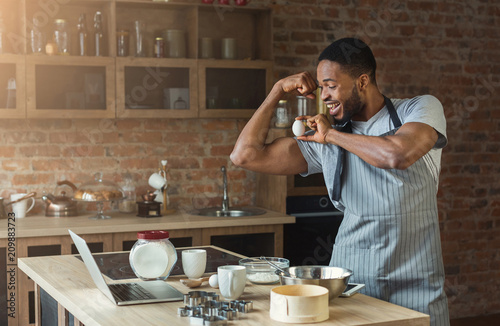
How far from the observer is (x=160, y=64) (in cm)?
434

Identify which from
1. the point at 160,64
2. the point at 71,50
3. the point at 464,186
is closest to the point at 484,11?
the point at 464,186

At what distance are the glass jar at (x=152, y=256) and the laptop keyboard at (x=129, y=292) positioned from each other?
0.07 metres

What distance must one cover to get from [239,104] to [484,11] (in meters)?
2.33

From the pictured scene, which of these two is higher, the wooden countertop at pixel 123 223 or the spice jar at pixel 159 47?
the spice jar at pixel 159 47

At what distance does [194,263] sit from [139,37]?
8.02 feet

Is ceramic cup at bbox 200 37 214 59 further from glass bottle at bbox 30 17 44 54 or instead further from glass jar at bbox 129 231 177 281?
glass jar at bbox 129 231 177 281

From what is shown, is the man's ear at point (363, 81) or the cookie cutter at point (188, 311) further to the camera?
the man's ear at point (363, 81)

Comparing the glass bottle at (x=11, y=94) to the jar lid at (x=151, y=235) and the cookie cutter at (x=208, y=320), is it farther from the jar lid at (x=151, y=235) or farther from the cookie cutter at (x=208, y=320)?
the cookie cutter at (x=208, y=320)

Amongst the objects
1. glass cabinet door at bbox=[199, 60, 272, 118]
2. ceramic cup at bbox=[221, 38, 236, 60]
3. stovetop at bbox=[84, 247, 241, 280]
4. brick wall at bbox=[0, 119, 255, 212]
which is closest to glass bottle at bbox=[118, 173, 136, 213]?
brick wall at bbox=[0, 119, 255, 212]

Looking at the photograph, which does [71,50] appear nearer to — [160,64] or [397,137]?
[160,64]

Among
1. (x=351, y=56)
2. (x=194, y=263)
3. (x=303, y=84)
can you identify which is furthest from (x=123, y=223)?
(x=351, y=56)

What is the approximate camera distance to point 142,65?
14.1 ft

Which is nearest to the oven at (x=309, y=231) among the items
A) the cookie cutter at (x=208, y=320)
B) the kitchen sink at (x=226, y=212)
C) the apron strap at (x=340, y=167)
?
the kitchen sink at (x=226, y=212)

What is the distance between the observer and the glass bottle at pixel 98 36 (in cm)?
426
